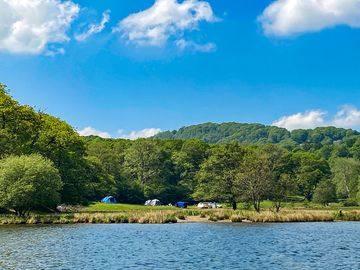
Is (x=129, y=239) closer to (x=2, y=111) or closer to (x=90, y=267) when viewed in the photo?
(x=90, y=267)

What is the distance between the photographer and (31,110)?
295 ft

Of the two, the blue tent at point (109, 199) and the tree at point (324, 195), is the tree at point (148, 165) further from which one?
the tree at point (324, 195)

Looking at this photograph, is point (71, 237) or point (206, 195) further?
point (206, 195)

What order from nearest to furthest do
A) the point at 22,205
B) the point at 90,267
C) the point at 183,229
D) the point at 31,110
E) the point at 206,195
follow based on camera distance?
1. the point at 90,267
2. the point at 183,229
3. the point at 22,205
4. the point at 31,110
5. the point at 206,195

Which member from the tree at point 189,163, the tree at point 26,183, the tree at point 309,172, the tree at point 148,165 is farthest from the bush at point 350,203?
the tree at point 26,183

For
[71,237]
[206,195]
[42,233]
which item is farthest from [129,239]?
[206,195]

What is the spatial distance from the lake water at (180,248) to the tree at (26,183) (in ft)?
35.7

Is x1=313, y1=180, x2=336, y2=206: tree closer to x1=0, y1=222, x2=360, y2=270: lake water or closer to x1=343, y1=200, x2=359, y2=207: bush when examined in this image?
x1=343, y1=200, x2=359, y2=207: bush

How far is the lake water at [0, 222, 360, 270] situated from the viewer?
34188 mm

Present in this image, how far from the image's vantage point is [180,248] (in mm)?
43375

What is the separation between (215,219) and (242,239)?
26428 mm

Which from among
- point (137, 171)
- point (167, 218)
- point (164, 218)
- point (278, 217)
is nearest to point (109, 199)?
point (137, 171)

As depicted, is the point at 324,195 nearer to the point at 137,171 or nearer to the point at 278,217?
the point at 137,171

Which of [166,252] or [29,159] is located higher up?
[29,159]
